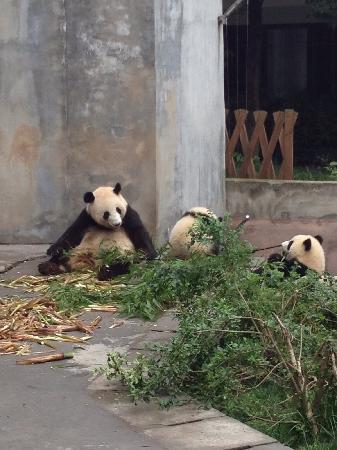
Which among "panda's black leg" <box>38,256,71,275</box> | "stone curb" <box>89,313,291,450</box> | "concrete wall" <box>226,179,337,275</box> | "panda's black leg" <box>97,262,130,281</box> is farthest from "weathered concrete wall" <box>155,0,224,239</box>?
"stone curb" <box>89,313,291,450</box>

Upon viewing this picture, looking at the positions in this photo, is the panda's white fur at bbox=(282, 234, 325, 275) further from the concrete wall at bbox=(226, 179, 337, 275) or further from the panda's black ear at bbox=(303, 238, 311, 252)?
the concrete wall at bbox=(226, 179, 337, 275)

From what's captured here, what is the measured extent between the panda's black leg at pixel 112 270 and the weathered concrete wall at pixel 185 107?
6.47 ft

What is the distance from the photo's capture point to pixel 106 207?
9039 millimetres

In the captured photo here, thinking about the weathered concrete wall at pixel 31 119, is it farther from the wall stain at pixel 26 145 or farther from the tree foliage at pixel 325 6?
the tree foliage at pixel 325 6

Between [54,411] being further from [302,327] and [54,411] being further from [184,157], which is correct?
[184,157]

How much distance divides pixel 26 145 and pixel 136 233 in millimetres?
2282

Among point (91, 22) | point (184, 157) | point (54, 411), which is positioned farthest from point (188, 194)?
point (54, 411)

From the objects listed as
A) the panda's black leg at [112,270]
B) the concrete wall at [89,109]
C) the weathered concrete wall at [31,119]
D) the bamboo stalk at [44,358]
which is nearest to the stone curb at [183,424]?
the bamboo stalk at [44,358]

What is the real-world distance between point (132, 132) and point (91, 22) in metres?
1.20

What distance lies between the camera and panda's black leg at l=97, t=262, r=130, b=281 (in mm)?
8648

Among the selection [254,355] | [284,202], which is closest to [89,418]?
[254,355]

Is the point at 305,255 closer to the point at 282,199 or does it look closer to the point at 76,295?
the point at 76,295

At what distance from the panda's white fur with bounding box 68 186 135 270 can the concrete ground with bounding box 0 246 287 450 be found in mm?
2683

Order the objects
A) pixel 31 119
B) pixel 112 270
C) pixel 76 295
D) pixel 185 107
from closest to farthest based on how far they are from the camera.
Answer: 1. pixel 76 295
2. pixel 112 270
3. pixel 31 119
4. pixel 185 107
